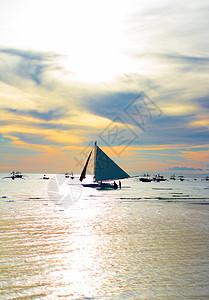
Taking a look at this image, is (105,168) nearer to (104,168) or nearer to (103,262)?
(104,168)

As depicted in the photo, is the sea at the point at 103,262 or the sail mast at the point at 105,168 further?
the sail mast at the point at 105,168

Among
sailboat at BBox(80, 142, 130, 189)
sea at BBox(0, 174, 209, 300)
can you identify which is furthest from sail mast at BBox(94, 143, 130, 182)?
sea at BBox(0, 174, 209, 300)

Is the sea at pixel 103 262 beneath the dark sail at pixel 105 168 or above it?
beneath

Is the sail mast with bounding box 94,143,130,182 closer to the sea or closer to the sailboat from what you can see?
the sailboat

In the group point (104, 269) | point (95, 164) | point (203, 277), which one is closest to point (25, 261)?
point (104, 269)

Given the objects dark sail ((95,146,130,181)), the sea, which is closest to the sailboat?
dark sail ((95,146,130,181))

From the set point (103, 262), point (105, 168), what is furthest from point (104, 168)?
point (103, 262)

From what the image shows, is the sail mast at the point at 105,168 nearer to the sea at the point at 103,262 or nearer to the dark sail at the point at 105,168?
the dark sail at the point at 105,168

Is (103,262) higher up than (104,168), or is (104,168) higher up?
(104,168)

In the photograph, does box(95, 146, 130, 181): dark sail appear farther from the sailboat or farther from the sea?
the sea

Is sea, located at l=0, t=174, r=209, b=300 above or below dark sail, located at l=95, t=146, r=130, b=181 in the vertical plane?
below

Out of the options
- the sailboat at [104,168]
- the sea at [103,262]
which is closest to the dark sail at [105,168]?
the sailboat at [104,168]

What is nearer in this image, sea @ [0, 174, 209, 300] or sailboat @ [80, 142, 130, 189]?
sea @ [0, 174, 209, 300]

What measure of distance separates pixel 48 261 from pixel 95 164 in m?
71.9
